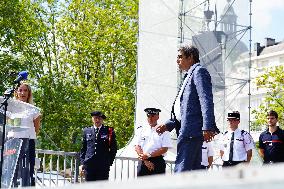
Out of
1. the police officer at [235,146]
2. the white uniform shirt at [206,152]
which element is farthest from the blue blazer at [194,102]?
the white uniform shirt at [206,152]

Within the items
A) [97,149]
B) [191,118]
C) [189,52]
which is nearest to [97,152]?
[97,149]

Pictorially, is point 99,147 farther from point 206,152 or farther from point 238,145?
point 238,145

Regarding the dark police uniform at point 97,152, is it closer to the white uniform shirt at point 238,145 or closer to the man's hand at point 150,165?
the man's hand at point 150,165

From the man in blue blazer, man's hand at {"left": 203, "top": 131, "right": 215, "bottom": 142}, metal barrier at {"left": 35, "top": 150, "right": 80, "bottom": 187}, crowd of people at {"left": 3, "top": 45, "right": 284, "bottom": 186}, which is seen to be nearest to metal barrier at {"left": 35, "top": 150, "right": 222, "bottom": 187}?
metal barrier at {"left": 35, "top": 150, "right": 80, "bottom": 187}

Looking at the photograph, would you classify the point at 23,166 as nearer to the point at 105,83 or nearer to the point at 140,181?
the point at 140,181

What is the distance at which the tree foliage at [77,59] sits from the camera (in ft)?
99.9

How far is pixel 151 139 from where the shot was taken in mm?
7809

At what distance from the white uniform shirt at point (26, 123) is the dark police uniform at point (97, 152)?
2533mm

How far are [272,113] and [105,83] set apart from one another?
959 inches

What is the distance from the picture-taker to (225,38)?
15359 millimetres

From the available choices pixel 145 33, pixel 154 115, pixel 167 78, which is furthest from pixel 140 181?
pixel 145 33

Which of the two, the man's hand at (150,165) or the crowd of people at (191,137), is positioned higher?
the crowd of people at (191,137)

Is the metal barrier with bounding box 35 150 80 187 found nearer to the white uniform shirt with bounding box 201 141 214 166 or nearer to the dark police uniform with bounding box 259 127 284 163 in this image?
the white uniform shirt with bounding box 201 141 214 166

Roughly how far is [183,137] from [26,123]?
2.03 metres
